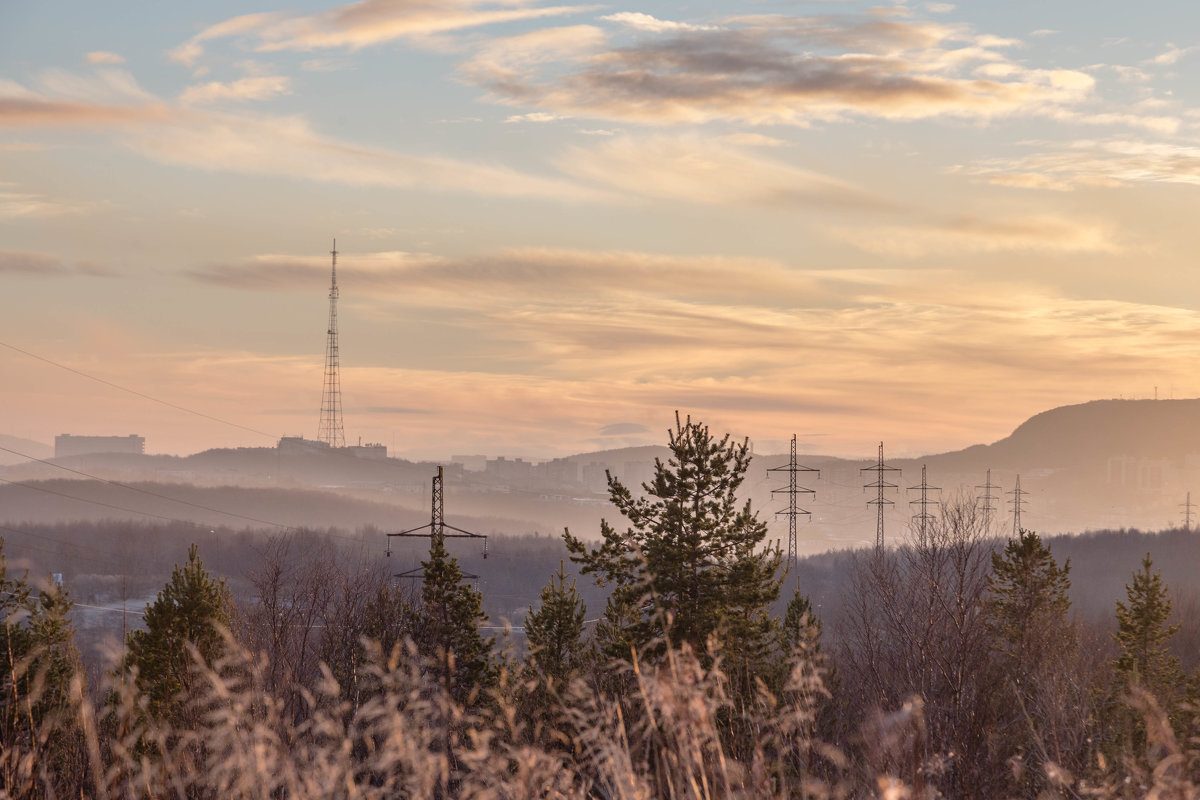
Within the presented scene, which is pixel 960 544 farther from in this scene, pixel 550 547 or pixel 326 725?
pixel 550 547

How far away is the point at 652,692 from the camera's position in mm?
5586

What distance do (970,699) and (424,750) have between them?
17.4 meters

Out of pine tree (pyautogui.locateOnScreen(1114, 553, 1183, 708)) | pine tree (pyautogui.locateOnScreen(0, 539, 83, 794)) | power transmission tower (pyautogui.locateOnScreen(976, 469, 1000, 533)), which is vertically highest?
power transmission tower (pyautogui.locateOnScreen(976, 469, 1000, 533))

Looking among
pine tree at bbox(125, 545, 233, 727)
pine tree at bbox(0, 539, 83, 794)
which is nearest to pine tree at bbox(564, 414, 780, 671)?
pine tree at bbox(0, 539, 83, 794)

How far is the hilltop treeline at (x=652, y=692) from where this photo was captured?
5113mm

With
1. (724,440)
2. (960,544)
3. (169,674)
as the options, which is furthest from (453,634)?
(960,544)

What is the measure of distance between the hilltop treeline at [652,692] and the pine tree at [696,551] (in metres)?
0.07

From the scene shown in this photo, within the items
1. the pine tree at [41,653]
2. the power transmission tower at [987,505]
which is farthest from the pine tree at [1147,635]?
the pine tree at [41,653]

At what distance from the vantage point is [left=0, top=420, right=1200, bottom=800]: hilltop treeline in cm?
511

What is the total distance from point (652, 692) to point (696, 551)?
18.1 meters

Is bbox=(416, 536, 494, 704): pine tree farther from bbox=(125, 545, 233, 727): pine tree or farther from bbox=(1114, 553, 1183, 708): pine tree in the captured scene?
bbox=(1114, 553, 1183, 708): pine tree

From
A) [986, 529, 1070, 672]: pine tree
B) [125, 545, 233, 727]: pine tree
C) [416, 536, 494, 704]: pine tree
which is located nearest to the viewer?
[125, 545, 233, 727]: pine tree

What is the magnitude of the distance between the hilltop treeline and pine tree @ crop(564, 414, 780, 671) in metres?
0.07

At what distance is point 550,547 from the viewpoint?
637 ft
